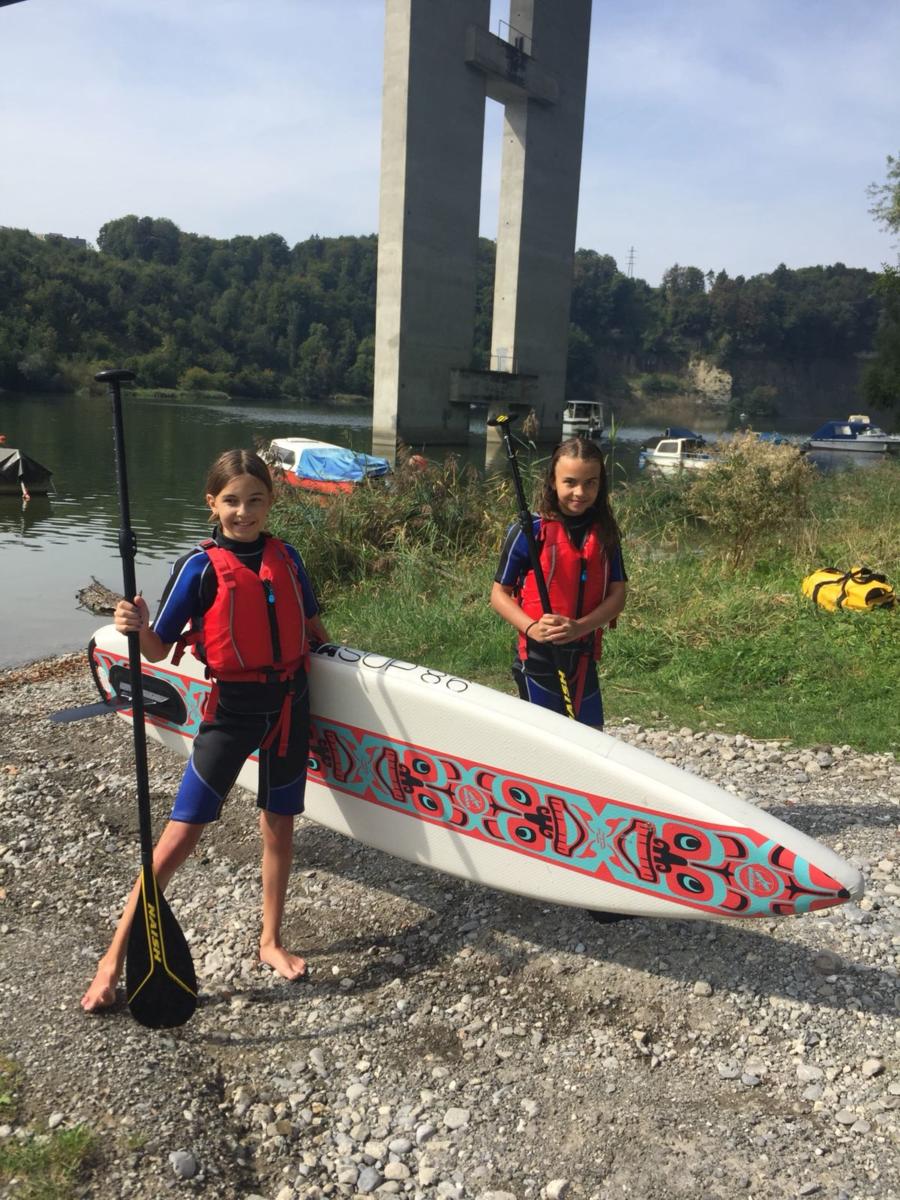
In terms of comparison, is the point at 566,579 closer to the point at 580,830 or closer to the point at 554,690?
the point at 554,690

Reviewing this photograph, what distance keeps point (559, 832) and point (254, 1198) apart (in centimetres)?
142

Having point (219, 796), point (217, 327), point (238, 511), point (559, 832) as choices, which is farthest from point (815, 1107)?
point (217, 327)

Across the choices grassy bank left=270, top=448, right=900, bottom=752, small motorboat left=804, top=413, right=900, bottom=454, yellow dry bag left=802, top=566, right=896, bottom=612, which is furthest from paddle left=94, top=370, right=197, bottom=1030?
small motorboat left=804, top=413, right=900, bottom=454

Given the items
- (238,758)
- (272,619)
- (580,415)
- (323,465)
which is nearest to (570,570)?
(272,619)

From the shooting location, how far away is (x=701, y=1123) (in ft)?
7.94

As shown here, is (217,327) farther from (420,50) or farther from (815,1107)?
(815,1107)

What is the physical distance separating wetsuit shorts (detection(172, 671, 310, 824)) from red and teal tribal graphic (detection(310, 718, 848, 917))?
461 mm

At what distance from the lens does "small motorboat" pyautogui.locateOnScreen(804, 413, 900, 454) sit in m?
39.7

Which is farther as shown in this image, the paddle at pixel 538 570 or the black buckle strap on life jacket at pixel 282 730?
the paddle at pixel 538 570

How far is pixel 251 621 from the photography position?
2854 millimetres

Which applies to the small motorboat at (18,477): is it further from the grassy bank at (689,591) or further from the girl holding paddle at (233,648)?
the girl holding paddle at (233,648)

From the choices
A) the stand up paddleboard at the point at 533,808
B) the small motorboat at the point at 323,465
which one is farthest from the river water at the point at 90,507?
the stand up paddleboard at the point at 533,808

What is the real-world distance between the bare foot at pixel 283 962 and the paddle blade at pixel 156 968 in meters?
0.35

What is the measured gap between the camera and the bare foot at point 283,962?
309 cm
